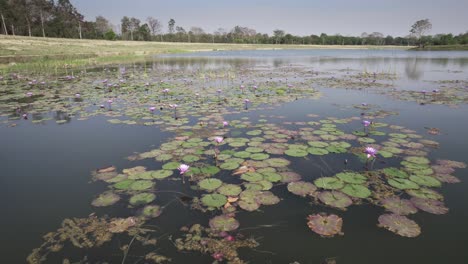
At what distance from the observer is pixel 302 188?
2.75 metres

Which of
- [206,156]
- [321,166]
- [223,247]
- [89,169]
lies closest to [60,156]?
[89,169]

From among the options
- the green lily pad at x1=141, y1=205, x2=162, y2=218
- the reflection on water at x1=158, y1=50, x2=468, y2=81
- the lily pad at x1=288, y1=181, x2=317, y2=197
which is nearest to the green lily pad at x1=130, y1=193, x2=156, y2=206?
the green lily pad at x1=141, y1=205, x2=162, y2=218

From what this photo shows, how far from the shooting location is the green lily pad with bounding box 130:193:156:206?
101 inches

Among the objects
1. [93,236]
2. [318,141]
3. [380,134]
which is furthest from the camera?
[380,134]

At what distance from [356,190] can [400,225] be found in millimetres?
549

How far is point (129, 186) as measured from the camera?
9.28 feet

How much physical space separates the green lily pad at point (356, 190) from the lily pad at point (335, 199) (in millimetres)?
81

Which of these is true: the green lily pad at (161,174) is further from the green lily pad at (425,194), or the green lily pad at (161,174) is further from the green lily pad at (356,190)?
the green lily pad at (425,194)

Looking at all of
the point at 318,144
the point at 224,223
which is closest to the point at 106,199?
the point at 224,223

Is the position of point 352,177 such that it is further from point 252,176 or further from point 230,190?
point 230,190

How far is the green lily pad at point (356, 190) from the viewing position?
2.60m

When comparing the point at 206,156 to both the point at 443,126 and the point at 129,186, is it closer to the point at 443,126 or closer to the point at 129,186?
the point at 129,186

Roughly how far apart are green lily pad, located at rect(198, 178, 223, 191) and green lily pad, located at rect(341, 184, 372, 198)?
1302 millimetres

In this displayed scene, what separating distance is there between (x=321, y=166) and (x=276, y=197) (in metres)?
0.96
